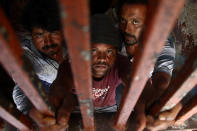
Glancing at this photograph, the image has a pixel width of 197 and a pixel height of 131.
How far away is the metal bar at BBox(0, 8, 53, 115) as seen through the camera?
0.39 m

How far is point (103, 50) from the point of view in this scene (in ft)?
3.26

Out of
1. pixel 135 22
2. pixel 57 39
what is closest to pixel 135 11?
pixel 135 22

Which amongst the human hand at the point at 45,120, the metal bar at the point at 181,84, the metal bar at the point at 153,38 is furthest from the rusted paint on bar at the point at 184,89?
the human hand at the point at 45,120

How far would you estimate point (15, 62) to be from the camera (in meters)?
0.45

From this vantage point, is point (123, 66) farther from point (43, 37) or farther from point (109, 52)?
point (43, 37)

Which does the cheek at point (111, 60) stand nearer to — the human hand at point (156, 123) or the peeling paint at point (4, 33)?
the human hand at point (156, 123)

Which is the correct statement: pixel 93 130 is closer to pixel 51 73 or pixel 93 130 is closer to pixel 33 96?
pixel 33 96

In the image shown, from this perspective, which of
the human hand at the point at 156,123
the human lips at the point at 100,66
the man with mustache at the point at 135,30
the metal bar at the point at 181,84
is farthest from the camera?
the man with mustache at the point at 135,30

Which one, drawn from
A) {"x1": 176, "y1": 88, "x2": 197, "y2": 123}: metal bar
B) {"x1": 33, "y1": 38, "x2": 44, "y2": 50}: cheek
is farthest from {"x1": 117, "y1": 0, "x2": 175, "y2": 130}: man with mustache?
{"x1": 33, "y1": 38, "x2": 44, "y2": 50}: cheek

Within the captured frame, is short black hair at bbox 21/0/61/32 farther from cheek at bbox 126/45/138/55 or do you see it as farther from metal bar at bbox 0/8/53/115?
metal bar at bbox 0/8/53/115

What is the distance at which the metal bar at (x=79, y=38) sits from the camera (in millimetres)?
332

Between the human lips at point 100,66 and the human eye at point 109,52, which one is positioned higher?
the human eye at point 109,52

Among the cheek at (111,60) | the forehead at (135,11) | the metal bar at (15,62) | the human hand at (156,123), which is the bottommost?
the human hand at (156,123)

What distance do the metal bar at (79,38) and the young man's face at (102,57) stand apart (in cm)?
45
